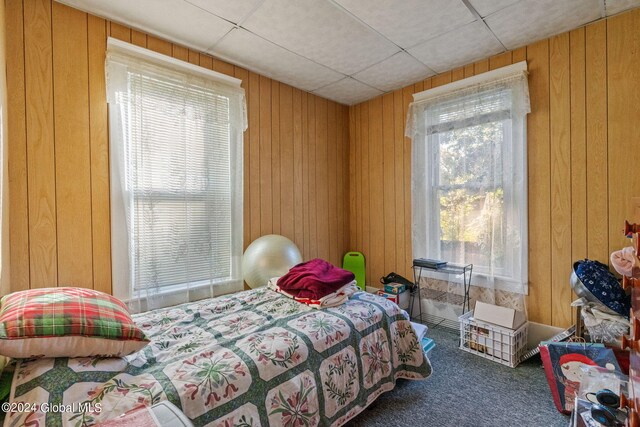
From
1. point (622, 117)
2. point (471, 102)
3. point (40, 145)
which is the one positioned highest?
point (471, 102)

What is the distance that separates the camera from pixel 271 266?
2547mm

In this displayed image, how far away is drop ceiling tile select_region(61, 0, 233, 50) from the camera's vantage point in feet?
6.26

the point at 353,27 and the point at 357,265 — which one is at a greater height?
the point at 353,27

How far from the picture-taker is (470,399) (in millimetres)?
1871

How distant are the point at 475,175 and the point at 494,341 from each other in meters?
1.42

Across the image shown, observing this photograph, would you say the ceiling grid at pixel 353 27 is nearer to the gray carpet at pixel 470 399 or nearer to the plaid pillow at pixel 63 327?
the plaid pillow at pixel 63 327

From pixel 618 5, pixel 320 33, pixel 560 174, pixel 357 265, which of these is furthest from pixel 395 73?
pixel 357 265

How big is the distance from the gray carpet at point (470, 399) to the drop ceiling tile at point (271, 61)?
2731 millimetres

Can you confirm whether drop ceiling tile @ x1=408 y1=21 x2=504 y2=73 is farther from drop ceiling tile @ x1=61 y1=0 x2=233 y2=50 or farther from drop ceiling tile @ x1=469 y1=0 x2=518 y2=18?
drop ceiling tile @ x1=61 y1=0 x2=233 y2=50

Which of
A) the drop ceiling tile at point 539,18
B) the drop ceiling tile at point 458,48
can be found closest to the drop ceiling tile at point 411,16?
the drop ceiling tile at point 458,48

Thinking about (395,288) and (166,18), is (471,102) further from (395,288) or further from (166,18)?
(166,18)

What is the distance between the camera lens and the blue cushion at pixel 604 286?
1856mm

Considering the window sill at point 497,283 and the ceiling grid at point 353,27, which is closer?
the ceiling grid at point 353,27

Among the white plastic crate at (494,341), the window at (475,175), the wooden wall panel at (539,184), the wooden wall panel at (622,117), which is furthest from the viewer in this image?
the window at (475,175)
